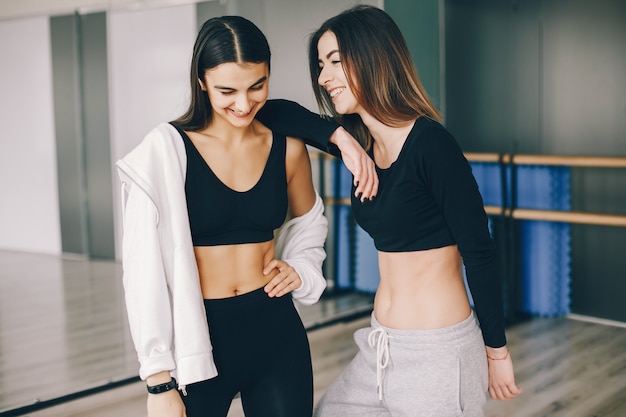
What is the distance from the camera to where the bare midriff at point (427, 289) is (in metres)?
1.64

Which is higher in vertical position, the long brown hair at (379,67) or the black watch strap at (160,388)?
the long brown hair at (379,67)

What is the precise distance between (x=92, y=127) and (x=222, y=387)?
2458 mm

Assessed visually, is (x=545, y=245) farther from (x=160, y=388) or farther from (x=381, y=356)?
(x=160, y=388)

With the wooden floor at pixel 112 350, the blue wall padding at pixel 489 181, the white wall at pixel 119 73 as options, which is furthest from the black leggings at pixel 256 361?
the blue wall padding at pixel 489 181

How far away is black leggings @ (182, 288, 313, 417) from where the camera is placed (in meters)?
1.64

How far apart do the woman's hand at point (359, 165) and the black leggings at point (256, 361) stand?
0.33 m

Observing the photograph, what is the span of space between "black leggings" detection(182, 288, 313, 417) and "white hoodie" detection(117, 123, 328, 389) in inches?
3.4

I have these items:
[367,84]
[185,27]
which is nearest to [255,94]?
[367,84]

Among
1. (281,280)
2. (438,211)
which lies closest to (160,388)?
(281,280)

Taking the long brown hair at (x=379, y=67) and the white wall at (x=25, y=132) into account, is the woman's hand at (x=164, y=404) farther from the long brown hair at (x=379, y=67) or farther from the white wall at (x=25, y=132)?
the white wall at (x=25, y=132)

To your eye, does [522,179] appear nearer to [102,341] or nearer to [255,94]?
[102,341]

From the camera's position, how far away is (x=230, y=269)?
167 centimetres

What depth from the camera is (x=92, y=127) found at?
3.79 metres

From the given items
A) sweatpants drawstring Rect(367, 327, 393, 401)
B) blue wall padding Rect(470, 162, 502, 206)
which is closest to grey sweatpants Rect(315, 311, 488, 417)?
sweatpants drawstring Rect(367, 327, 393, 401)
